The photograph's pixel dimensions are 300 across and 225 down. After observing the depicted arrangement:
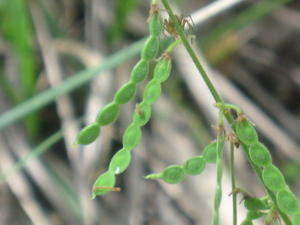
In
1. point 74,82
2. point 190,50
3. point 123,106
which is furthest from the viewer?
point 123,106

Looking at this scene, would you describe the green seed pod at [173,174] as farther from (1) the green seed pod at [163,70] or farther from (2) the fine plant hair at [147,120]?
(1) the green seed pod at [163,70]

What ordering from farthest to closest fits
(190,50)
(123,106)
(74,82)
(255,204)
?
(123,106)
(74,82)
(255,204)
(190,50)

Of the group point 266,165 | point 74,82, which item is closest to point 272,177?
point 266,165

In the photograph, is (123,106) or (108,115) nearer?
(108,115)

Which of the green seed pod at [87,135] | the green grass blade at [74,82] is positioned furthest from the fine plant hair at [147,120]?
the green grass blade at [74,82]

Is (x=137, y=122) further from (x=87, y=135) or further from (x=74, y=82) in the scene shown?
(x=74, y=82)

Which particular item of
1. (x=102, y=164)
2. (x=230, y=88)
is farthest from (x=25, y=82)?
(x=230, y=88)

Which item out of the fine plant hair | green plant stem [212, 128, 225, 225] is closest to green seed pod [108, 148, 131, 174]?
the fine plant hair
